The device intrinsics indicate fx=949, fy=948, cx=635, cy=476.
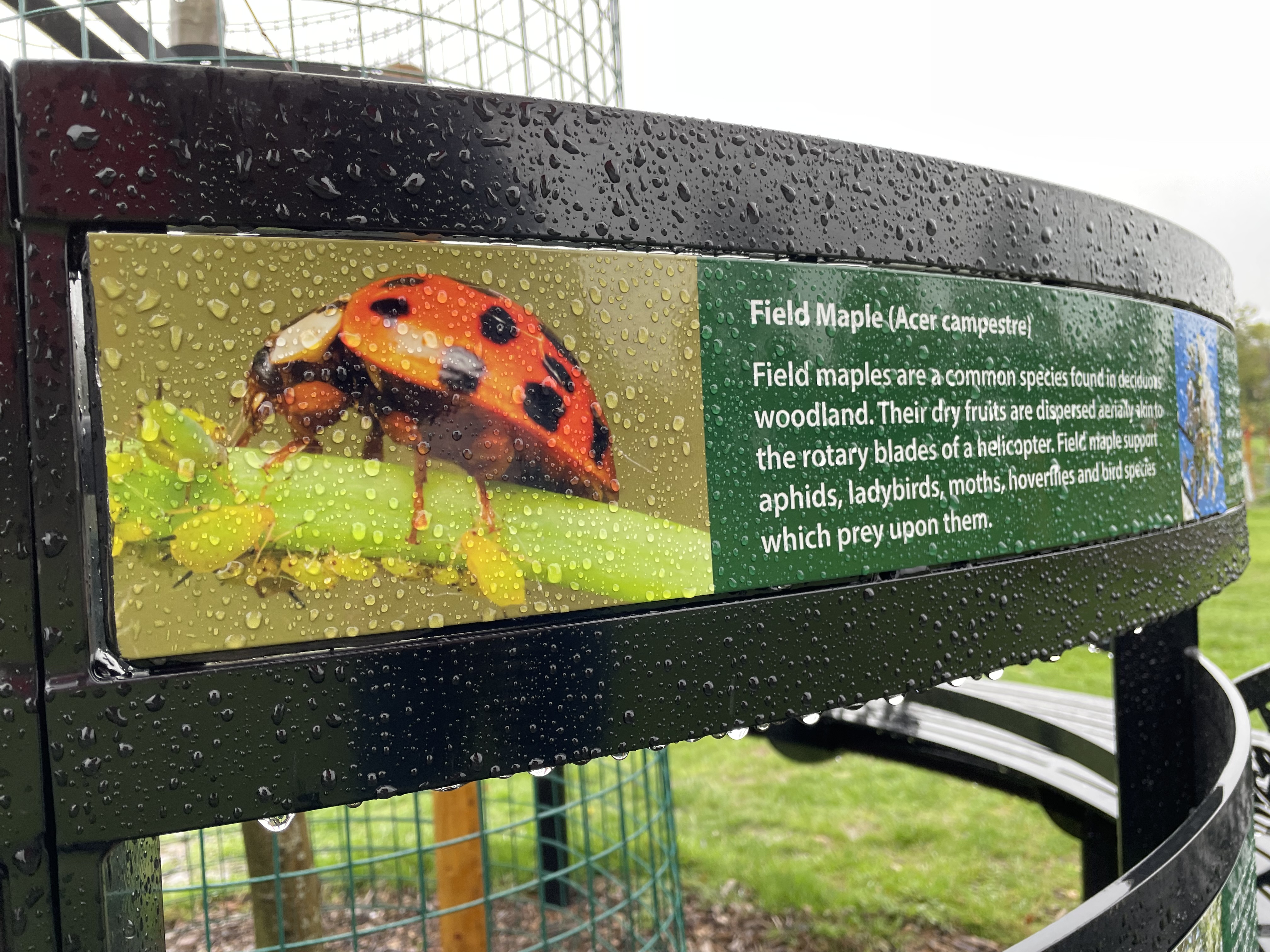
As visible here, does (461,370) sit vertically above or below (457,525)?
above

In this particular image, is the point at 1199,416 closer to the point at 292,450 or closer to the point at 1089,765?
the point at 1089,765

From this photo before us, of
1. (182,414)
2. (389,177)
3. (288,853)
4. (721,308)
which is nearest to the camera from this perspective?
(182,414)

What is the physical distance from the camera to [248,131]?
150 cm

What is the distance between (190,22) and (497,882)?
15.8 ft

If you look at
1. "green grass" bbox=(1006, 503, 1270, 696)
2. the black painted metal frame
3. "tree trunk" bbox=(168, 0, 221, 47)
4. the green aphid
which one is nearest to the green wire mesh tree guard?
the black painted metal frame

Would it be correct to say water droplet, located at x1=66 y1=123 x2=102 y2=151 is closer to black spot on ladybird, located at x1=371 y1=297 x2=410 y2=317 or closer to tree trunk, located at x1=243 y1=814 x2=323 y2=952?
black spot on ladybird, located at x1=371 y1=297 x2=410 y2=317

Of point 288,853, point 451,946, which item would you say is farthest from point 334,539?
point 451,946

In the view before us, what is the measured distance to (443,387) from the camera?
5.06 feet

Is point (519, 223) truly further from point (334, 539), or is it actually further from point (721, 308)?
point (334, 539)

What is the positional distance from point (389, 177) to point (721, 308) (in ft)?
2.03

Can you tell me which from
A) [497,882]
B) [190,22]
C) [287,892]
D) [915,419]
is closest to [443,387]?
[915,419]

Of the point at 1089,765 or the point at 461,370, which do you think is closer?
the point at 461,370

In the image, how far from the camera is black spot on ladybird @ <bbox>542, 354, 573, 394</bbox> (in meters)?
1.61

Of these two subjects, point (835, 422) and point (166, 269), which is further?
point (835, 422)
